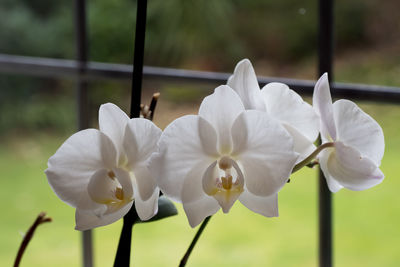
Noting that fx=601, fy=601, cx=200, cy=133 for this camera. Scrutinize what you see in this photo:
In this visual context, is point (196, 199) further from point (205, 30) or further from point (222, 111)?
point (205, 30)

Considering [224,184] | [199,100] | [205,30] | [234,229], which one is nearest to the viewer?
[224,184]

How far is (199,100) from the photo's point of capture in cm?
181

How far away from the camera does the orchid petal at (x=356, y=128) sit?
38 centimetres

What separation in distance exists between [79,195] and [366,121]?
0.61ft

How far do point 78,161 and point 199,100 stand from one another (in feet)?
4.74

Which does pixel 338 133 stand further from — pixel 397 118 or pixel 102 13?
pixel 102 13

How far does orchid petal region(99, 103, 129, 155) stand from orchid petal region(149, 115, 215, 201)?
4cm

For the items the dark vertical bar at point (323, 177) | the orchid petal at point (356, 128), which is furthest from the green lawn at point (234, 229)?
the orchid petal at point (356, 128)

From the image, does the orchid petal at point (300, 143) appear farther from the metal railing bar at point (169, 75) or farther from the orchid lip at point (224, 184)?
the metal railing bar at point (169, 75)

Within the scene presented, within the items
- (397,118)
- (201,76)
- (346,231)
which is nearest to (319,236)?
(201,76)

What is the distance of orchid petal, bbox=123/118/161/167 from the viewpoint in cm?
37

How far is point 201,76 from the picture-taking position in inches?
34.0

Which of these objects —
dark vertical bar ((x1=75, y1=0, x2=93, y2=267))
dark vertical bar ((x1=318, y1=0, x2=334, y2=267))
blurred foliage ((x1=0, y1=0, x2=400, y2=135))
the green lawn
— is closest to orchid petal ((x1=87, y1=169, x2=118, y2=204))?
dark vertical bar ((x1=318, y1=0, x2=334, y2=267))

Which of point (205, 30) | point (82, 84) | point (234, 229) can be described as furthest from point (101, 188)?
point (234, 229)
